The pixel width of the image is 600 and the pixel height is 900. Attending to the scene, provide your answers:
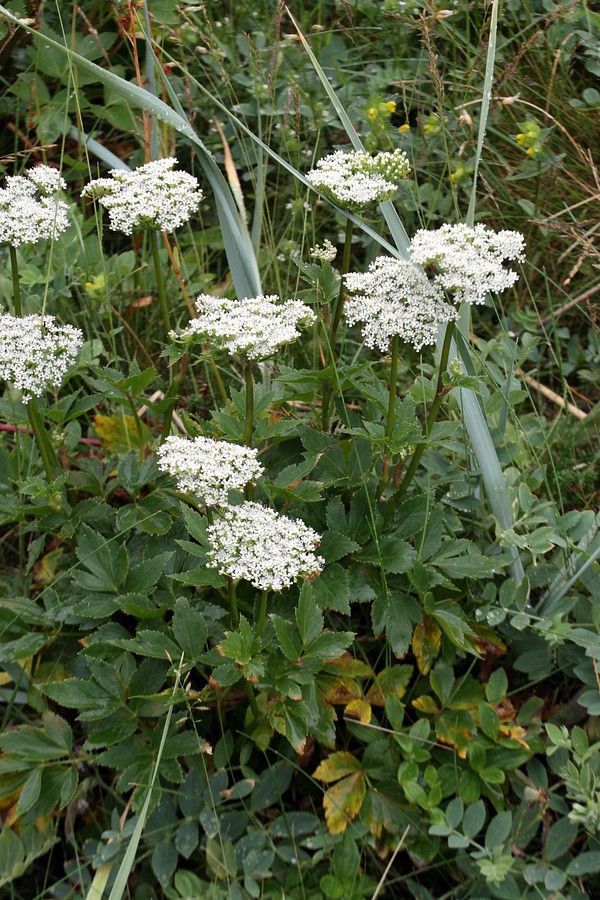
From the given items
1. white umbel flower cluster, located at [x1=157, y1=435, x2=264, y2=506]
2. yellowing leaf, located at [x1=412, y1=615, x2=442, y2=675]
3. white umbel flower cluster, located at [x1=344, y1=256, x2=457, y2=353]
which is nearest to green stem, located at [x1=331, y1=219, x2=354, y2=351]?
white umbel flower cluster, located at [x1=344, y1=256, x2=457, y2=353]

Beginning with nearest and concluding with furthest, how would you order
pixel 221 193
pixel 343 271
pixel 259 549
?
pixel 259 549 → pixel 343 271 → pixel 221 193

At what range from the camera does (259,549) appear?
1547 millimetres

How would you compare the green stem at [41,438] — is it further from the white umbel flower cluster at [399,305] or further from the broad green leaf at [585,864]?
the broad green leaf at [585,864]

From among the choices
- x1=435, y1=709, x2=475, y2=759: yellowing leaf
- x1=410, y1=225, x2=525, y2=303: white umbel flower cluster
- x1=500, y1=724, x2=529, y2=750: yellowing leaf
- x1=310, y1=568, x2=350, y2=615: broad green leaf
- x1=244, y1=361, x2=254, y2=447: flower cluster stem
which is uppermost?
x1=410, y1=225, x2=525, y2=303: white umbel flower cluster

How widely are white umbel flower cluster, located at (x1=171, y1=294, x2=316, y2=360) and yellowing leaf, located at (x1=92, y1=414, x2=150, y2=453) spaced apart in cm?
74

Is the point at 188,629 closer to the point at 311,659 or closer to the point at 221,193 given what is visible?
the point at 311,659

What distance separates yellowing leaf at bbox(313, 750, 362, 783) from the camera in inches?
71.4

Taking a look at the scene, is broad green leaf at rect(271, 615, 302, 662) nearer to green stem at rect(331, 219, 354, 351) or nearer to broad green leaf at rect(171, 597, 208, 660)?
broad green leaf at rect(171, 597, 208, 660)

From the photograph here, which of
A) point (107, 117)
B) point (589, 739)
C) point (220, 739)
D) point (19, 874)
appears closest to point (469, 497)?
point (589, 739)

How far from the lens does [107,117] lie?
10.7ft

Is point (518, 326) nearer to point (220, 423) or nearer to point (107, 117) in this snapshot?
point (220, 423)

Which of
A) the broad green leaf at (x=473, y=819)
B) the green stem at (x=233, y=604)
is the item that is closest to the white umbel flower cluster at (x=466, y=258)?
the green stem at (x=233, y=604)

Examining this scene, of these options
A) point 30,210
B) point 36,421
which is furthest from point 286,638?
point 30,210

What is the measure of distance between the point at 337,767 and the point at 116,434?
46.3 inches
